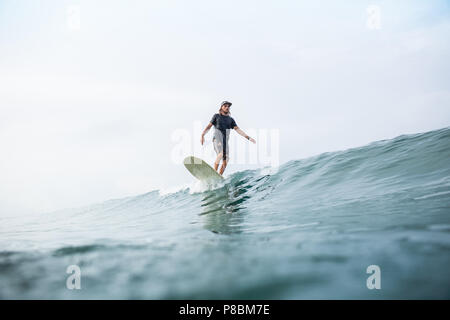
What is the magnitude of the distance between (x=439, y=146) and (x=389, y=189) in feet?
10.8

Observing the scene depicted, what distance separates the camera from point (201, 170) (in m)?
8.21

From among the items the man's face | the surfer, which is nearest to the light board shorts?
the surfer

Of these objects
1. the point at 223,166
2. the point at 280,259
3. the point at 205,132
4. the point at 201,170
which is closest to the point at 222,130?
the point at 205,132

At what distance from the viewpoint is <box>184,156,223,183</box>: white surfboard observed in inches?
307

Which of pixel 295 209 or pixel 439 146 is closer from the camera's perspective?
pixel 295 209

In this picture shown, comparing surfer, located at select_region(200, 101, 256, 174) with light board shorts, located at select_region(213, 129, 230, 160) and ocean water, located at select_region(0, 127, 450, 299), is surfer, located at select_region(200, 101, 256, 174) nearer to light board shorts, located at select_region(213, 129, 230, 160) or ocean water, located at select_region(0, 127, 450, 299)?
light board shorts, located at select_region(213, 129, 230, 160)

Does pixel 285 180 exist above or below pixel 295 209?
above

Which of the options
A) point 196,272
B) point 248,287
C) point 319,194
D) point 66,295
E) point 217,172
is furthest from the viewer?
point 217,172

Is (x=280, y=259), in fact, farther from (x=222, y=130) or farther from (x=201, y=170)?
(x=222, y=130)

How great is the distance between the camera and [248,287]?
1.52m

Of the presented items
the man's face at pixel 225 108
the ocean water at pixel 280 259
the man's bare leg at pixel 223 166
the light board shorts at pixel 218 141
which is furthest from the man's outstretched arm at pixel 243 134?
the ocean water at pixel 280 259

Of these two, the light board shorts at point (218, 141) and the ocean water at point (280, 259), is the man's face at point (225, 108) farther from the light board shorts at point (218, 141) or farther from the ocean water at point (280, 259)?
the ocean water at point (280, 259)
